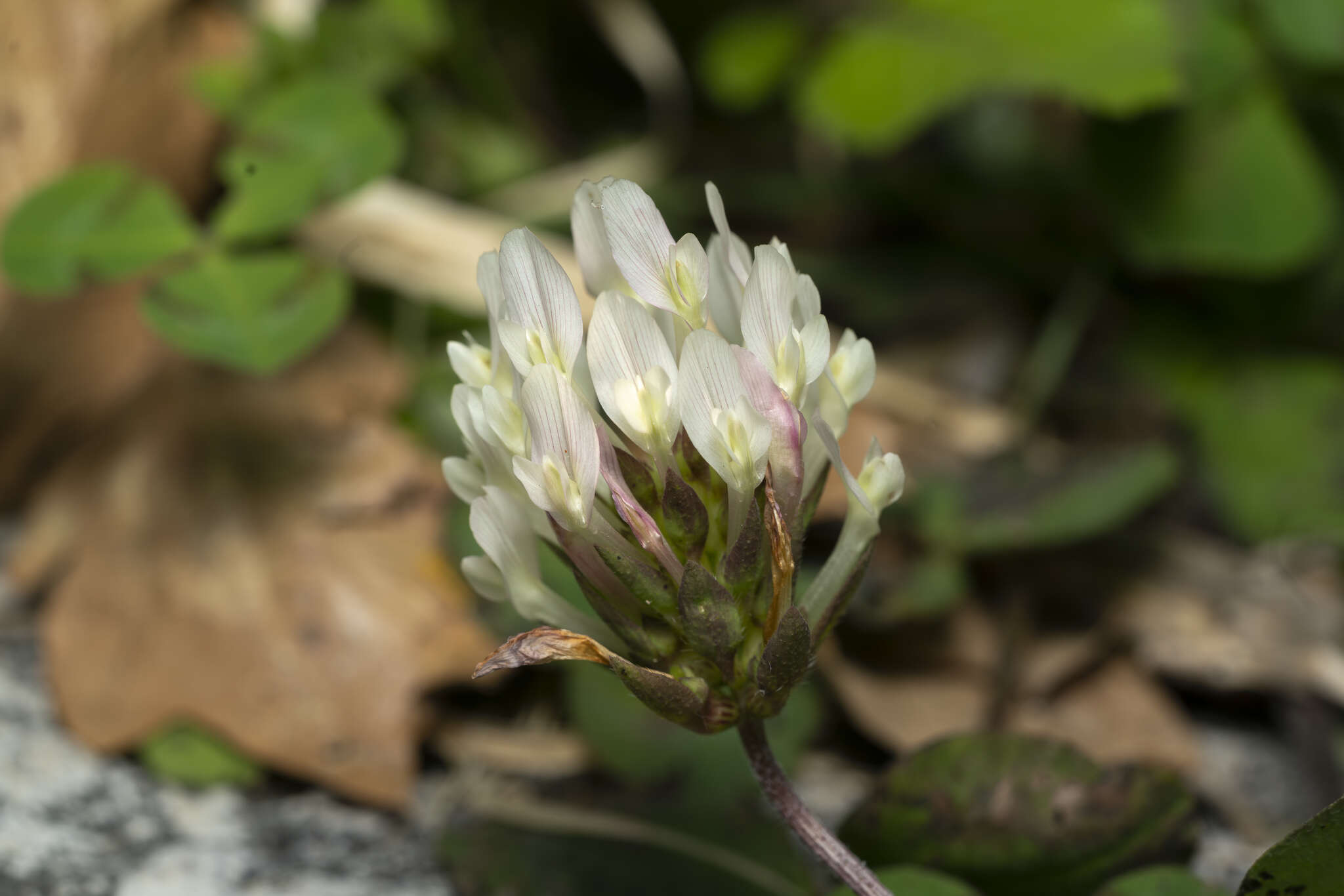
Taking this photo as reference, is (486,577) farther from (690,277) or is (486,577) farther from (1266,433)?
(1266,433)

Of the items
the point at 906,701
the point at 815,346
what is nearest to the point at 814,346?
the point at 815,346

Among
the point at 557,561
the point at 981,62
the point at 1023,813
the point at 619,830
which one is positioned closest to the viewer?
the point at 1023,813

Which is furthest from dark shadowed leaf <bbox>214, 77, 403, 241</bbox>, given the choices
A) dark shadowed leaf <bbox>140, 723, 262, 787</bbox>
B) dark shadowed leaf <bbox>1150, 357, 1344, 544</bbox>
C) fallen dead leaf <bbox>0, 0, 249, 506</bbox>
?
dark shadowed leaf <bbox>1150, 357, 1344, 544</bbox>

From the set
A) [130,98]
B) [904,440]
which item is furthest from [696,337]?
[130,98]

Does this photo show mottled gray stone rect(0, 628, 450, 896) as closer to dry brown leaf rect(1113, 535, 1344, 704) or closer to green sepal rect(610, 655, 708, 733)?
green sepal rect(610, 655, 708, 733)

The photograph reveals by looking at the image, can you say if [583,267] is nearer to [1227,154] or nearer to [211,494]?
[211,494]

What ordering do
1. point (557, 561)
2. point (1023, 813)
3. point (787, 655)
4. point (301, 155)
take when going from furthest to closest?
point (301, 155) < point (557, 561) < point (1023, 813) < point (787, 655)

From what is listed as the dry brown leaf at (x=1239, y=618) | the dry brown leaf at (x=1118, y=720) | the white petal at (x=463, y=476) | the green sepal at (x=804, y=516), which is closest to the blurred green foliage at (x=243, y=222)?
the white petal at (x=463, y=476)

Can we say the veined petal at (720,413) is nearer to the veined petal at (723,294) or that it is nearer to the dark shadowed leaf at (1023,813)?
the veined petal at (723,294)
